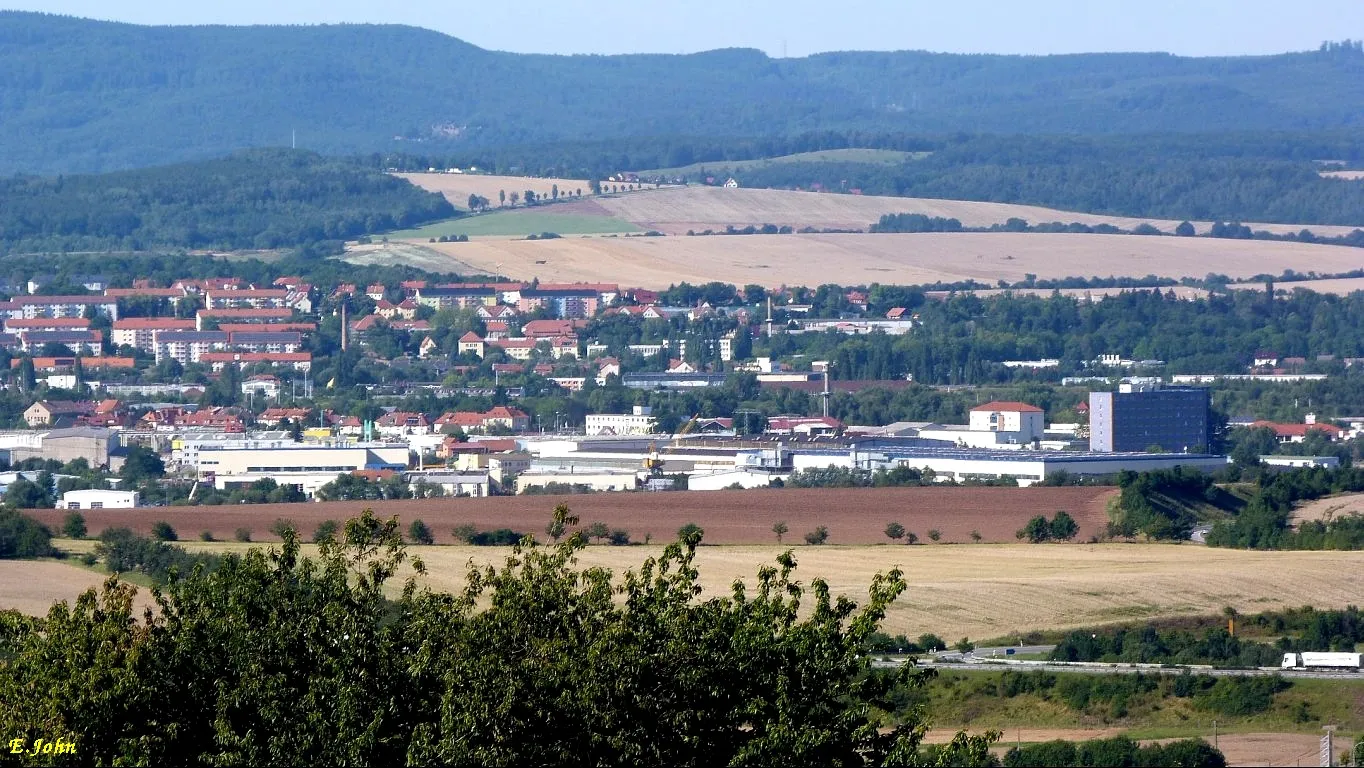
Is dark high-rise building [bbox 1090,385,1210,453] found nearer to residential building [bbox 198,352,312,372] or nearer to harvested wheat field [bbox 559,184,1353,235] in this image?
residential building [bbox 198,352,312,372]

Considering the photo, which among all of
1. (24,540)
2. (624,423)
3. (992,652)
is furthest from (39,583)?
(624,423)

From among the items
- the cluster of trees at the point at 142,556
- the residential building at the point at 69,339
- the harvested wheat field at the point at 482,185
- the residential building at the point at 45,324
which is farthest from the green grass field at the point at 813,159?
the cluster of trees at the point at 142,556

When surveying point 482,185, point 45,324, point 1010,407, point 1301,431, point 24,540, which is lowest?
point 1301,431

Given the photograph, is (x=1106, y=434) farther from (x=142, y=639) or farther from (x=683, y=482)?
(x=142, y=639)

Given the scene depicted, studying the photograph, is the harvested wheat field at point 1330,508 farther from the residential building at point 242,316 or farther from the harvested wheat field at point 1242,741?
the residential building at point 242,316

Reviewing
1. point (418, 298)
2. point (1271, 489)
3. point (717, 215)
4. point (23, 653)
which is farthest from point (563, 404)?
point (23, 653)

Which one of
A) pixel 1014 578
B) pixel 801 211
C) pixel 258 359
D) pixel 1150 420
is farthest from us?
pixel 801 211

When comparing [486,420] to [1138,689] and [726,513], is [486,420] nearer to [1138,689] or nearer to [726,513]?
[726,513]
